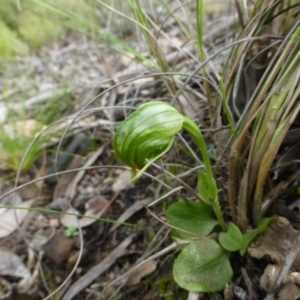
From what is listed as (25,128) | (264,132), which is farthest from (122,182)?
(264,132)

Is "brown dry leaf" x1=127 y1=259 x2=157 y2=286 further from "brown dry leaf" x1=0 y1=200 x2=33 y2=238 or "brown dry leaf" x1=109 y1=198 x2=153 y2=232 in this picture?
"brown dry leaf" x1=0 y1=200 x2=33 y2=238

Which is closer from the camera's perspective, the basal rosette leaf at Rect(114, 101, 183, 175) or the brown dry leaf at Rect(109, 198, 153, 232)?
the basal rosette leaf at Rect(114, 101, 183, 175)

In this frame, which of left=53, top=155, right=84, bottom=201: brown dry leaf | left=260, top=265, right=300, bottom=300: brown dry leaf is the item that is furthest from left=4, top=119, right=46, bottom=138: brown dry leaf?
left=260, top=265, right=300, bottom=300: brown dry leaf

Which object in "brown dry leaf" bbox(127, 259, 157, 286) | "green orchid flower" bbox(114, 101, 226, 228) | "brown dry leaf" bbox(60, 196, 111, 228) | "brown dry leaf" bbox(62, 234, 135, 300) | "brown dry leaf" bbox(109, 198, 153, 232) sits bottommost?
"brown dry leaf" bbox(127, 259, 157, 286)

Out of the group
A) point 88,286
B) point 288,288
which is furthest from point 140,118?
point 88,286

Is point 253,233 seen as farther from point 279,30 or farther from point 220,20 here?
point 220,20

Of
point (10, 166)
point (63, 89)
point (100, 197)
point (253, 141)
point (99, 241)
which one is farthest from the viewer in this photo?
point (63, 89)
